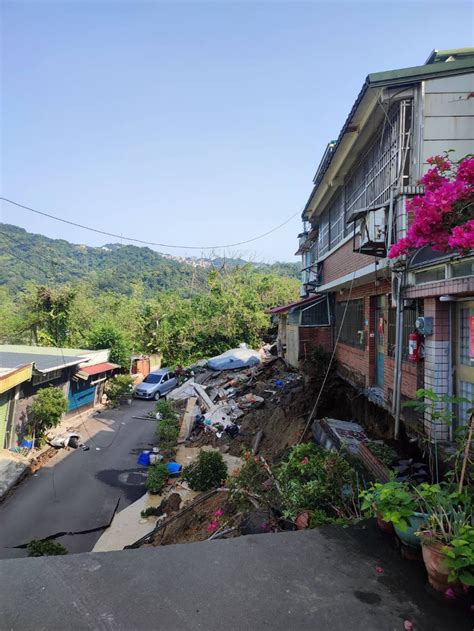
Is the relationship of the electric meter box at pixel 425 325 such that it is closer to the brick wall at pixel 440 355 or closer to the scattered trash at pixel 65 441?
the brick wall at pixel 440 355

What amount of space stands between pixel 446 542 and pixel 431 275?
12.5 feet

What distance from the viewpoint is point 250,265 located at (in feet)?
129

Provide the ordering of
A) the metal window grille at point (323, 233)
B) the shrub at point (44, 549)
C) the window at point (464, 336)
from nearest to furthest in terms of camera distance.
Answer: the window at point (464, 336), the shrub at point (44, 549), the metal window grille at point (323, 233)

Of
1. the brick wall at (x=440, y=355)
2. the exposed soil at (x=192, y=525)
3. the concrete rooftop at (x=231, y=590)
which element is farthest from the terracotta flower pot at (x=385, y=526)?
the exposed soil at (x=192, y=525)

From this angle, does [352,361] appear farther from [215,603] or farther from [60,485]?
[60,485]

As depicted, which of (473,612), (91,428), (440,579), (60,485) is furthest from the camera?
(91,428)

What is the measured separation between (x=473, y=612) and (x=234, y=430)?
1242 cm

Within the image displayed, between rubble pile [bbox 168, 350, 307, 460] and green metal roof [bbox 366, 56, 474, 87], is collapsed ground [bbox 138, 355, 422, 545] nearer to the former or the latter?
rubble pile [bbox 168, 350, 307, 460]

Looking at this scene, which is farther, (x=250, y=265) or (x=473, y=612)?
(x=250, y=265)

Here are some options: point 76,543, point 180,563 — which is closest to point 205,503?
point 76,543

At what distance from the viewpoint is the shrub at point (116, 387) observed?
70.8ft

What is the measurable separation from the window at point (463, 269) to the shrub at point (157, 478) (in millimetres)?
9613

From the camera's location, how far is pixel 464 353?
5211 millimetres

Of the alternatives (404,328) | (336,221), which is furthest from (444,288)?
(336,221)
